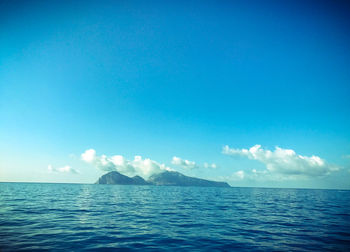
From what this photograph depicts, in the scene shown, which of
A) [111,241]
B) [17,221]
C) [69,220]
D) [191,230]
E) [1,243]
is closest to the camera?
[1,243]

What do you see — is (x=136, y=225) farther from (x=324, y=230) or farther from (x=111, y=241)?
(x=324, y=230)

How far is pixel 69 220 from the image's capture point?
887 inches

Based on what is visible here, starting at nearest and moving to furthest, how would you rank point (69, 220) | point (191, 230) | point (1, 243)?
point (1, 243) < point (191, 230) < point (69, 220)

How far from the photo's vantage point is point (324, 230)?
21094 millimetres

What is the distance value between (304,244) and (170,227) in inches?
487

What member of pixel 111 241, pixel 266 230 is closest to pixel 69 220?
pixel 111 241

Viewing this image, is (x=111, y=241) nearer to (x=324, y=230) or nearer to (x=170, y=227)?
(x=170, y=227)

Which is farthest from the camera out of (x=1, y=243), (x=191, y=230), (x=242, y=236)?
(x=191, y=230)

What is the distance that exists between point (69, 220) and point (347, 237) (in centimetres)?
2991

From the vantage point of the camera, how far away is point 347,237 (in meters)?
18.5

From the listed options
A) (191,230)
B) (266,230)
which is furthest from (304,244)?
(191,230)

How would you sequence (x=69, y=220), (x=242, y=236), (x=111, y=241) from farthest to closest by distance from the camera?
(x=69, y=220) → (x=242, y=236) → (x=111, y=241)

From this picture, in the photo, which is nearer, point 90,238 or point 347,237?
point 90,238

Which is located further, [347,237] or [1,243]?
[347,237]
